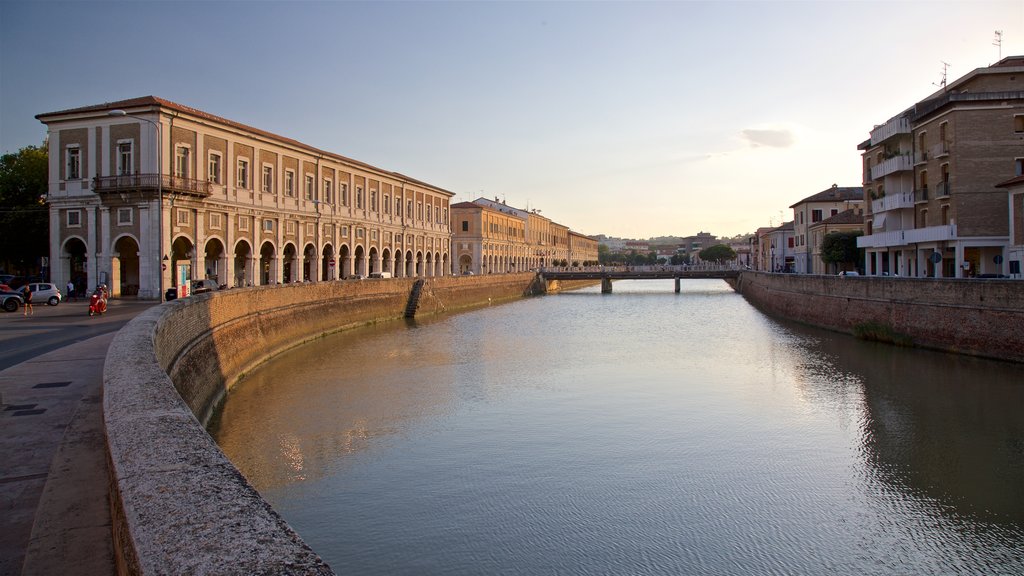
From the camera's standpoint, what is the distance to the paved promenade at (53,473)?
4.54 m

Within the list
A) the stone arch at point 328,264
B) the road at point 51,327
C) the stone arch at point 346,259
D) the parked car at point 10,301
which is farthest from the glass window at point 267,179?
the parked car at point 10,301

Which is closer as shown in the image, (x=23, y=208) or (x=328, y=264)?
(x=23, y=208)

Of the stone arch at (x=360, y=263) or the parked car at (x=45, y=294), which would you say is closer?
the parked car at (x=45, y=294)

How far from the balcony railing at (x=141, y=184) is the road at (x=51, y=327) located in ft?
19.4

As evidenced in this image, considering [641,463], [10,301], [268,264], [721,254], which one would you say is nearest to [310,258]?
[268,264]

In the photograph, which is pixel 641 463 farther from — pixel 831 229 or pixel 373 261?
pixel 831 229

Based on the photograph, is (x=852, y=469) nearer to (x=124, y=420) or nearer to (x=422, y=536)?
(x=422, y=536)

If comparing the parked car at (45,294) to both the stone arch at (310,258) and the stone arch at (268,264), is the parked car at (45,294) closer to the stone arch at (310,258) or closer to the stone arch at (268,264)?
the stone arch at (268,264)

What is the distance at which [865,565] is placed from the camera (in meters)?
8.69

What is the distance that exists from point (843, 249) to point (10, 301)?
178 ft

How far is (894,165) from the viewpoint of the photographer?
139ft

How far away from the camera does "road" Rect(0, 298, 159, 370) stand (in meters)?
15.4

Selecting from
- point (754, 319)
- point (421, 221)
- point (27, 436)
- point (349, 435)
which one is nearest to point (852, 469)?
point (349, 435)

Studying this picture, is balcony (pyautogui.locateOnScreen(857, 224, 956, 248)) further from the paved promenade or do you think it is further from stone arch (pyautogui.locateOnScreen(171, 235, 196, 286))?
the paved promenade
